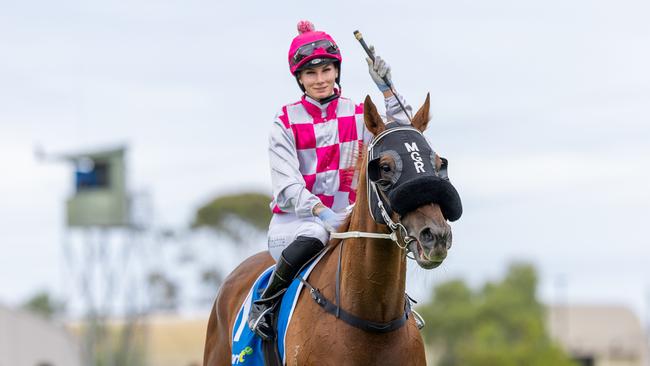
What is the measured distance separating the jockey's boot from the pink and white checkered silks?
436 mm

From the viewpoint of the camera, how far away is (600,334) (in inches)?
3770

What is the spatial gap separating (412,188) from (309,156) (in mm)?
1787

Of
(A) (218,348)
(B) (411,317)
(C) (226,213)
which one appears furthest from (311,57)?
(C) (226,213)

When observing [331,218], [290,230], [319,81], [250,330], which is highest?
[319,81]

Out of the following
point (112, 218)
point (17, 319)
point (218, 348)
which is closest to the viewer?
point (218, 348)

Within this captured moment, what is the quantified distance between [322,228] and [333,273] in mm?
419

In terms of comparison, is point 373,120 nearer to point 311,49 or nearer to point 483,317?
point 311,49

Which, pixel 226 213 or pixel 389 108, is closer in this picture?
pixel 389 108

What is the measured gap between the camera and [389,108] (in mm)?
8398

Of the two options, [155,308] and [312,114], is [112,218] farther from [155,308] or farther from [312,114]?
[312,114]

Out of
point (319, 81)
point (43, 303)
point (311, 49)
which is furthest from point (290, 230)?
point (43, 303)

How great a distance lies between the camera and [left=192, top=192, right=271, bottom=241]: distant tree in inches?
3174

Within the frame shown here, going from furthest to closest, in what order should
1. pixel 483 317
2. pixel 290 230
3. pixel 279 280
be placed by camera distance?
pixel 483 317 < pixel 290 230 < pixel 279 280

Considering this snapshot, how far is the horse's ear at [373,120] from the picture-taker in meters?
7.98
